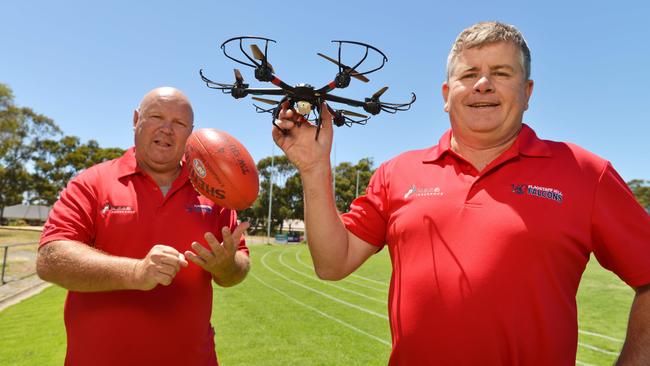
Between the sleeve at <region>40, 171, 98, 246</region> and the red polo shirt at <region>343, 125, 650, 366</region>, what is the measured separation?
1849 mm

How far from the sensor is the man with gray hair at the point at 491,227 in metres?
1.92

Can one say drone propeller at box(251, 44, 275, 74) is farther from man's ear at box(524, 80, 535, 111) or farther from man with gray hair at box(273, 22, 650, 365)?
man's ear at box(524, 80, 535, 111)

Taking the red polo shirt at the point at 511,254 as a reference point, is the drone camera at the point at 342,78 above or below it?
above

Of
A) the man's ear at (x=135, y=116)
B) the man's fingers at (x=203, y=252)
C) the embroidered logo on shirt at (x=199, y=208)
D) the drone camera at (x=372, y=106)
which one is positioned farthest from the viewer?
the man's ear at (x=135, y=116)

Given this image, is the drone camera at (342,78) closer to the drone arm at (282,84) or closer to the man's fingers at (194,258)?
the drone arm at (282,84)

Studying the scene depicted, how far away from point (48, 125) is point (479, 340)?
60.3 metres

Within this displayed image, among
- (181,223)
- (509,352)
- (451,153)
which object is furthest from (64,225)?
(509,352)

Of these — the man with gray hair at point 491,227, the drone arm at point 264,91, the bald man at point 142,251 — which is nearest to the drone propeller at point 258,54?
the drone arm at point 264,91

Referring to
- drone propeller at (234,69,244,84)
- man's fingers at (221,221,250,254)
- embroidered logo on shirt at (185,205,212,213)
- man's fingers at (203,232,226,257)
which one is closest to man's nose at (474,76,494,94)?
drone propeller at (234,69,244,84)

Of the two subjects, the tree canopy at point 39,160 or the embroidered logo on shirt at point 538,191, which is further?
the tree canopy at point 39,160

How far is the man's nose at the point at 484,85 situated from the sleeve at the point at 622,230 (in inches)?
23.7

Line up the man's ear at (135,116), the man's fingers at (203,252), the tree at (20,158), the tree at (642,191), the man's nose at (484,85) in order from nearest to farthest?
the man's nose at (484,85) → the man's fingers at (203,252) → the man's ear at (135,116) → the tree at (20,158) → the tree at (642,191)

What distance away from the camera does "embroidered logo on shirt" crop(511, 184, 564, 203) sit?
201 cm

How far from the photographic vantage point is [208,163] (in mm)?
2947
